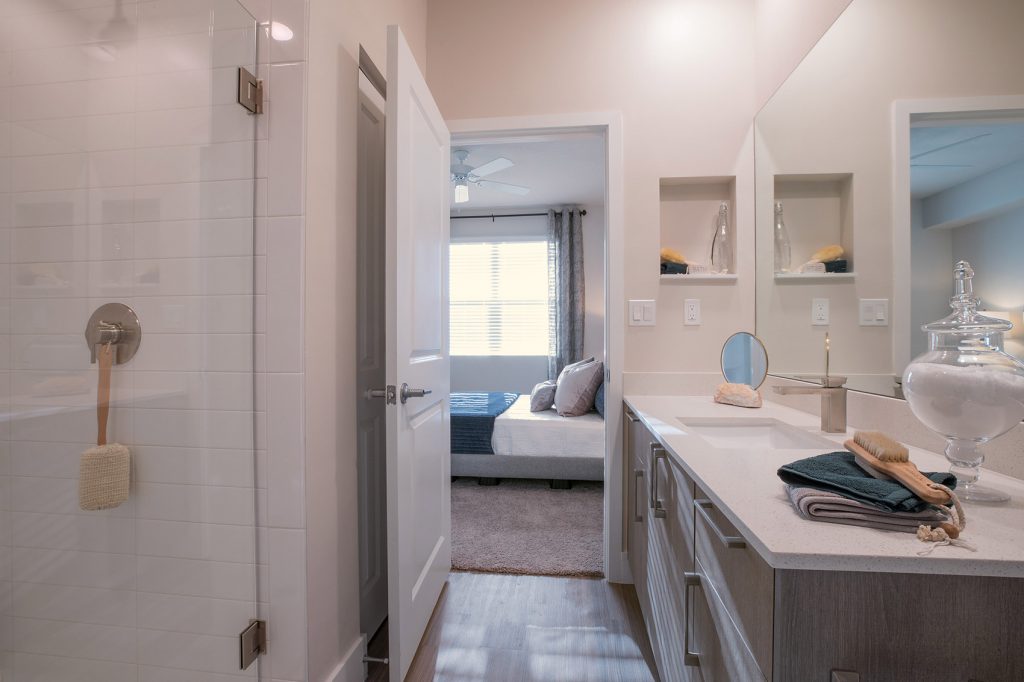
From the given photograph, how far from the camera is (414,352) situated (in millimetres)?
1615

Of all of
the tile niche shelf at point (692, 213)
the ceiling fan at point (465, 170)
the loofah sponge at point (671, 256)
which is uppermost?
the ceiling fan at point (465, 170)

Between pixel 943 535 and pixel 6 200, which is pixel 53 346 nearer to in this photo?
pixel 6 200

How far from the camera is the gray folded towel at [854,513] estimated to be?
0.67m

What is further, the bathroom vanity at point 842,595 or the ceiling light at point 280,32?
the ceiling light at point 280,32

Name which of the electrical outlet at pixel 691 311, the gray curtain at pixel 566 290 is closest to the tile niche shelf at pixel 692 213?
the electrical outlet at pixel 691 311

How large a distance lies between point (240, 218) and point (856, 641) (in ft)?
5.02

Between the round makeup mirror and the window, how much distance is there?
3601 mm

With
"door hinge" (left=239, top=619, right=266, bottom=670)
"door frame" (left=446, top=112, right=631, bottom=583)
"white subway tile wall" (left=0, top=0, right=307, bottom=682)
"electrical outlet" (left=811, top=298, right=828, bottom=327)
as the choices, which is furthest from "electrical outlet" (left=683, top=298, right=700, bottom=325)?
"door hinge" (left=239, top=619, right=266, bottom=670)

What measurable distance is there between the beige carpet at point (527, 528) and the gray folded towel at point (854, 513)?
1734mm

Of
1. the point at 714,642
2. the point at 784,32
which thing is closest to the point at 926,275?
the point at 714,642

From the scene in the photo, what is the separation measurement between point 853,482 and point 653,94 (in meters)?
1.97

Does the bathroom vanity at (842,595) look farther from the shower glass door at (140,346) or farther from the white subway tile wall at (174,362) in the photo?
the shower glass door at (140,346)

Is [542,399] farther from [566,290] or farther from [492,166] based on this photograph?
[566,290]

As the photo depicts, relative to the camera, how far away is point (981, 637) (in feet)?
1.96
